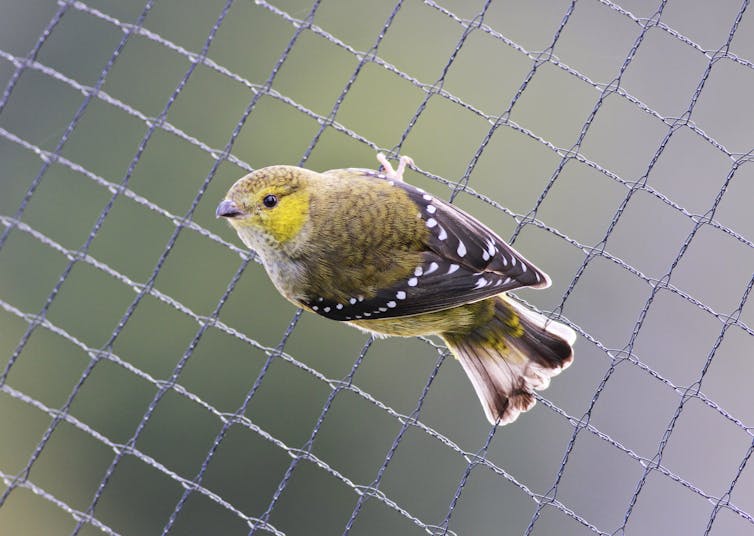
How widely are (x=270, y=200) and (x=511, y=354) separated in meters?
0.92

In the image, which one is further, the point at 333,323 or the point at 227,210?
the point at 333,323

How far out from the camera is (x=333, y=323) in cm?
652

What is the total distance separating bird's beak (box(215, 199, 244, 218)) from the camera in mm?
2836

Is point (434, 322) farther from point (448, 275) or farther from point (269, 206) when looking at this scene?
point (269, 206)

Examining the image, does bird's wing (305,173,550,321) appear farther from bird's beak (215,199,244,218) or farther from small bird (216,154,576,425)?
bird's beak (215,199,244,218)

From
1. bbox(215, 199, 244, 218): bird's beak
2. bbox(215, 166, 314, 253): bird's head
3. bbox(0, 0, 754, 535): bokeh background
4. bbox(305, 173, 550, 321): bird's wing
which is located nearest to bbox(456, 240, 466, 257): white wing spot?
bbox(305, 173, 550, 321): bird's wing

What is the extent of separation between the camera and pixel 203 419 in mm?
6348

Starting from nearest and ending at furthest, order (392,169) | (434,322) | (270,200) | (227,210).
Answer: (227,210)
(270,200)
(434,322)
(392,169)

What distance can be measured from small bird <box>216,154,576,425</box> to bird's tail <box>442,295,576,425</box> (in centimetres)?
17

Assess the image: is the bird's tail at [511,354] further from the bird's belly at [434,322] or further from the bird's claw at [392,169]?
the bird's claw at [392,169]

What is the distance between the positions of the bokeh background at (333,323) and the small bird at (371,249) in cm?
285

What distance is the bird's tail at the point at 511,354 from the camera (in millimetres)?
3223

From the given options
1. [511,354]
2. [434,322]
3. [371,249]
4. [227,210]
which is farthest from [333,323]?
[227,210]

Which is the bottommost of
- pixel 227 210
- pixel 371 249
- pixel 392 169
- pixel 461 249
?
pixel 227 210
